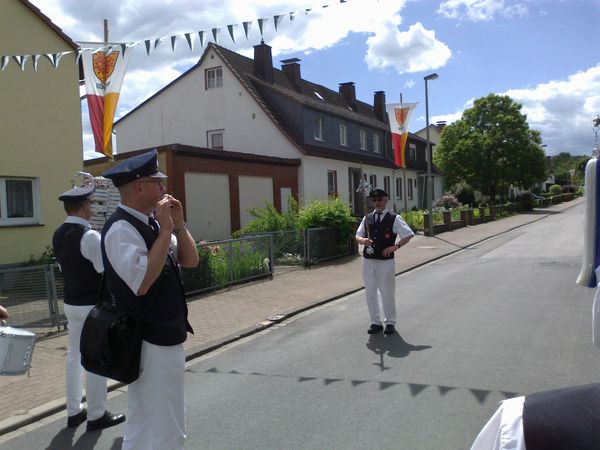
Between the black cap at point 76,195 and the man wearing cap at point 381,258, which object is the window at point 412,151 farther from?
the black cap at point 76,195

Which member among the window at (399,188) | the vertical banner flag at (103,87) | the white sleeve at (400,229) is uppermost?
the vertical banner flag at (103,87)

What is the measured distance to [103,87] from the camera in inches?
421

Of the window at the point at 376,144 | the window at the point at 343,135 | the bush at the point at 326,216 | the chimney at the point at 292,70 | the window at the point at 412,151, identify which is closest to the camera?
the bush at the point at 326,216

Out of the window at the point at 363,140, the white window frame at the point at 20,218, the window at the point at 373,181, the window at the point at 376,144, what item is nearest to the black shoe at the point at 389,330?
the white window frame at the point at 20,218

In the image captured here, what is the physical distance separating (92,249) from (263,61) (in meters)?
28.2

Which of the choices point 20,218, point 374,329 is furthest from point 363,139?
point 374,329

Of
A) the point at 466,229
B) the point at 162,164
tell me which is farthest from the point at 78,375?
the point at 466,229

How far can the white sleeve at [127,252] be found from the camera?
2.74 meters

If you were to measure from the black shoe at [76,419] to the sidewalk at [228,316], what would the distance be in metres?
0.47

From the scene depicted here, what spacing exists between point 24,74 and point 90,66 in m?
3.91

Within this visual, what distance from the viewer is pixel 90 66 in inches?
411

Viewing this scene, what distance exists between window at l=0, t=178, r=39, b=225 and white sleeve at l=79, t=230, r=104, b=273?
32.1ft

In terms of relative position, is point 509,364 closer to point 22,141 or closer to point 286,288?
point 286,288

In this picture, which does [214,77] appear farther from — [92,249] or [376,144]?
[92,249]
